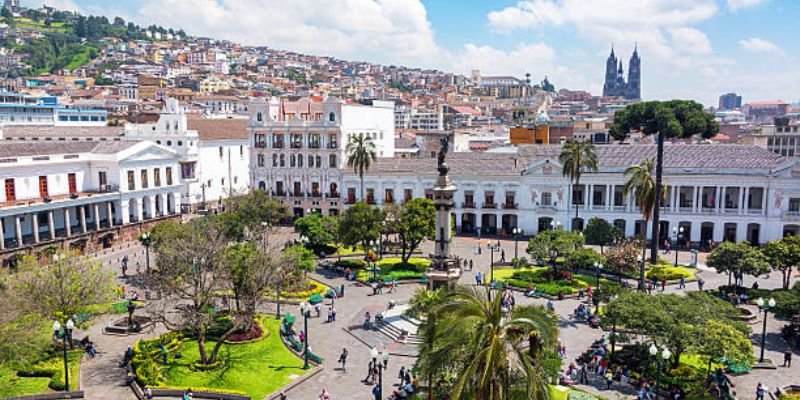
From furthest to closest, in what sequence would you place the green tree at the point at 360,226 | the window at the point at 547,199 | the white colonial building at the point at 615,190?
1. the window at the point at 547,199
2. the white colonial building at the point at 615,190
3. the green tree at the point at 360,226

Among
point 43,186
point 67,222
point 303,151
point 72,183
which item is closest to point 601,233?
point 303,151

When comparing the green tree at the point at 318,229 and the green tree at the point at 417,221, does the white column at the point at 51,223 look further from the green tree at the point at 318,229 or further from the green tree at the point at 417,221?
the green tree at the point at 417,221

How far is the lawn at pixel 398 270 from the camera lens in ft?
144

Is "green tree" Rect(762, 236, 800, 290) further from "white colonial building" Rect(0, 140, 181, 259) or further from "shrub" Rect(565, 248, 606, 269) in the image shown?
"white colonial building" Rect(0, 140, 181, 259)

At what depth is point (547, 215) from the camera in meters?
60.0

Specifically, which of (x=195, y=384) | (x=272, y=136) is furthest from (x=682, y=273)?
(x=272, y=136)

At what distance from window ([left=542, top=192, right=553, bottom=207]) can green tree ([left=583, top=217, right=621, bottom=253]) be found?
10792mm

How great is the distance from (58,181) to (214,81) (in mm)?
152240

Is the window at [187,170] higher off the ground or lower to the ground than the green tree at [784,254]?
higher

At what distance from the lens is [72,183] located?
55.8 metres

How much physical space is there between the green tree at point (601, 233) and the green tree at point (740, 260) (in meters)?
10.0

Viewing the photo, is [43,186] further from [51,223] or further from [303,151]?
[303,151]

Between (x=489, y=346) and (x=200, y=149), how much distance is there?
225 feet

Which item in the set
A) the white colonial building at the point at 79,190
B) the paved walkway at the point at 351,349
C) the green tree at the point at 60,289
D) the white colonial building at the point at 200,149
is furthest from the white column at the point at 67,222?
the green tree at the point at 60,289
